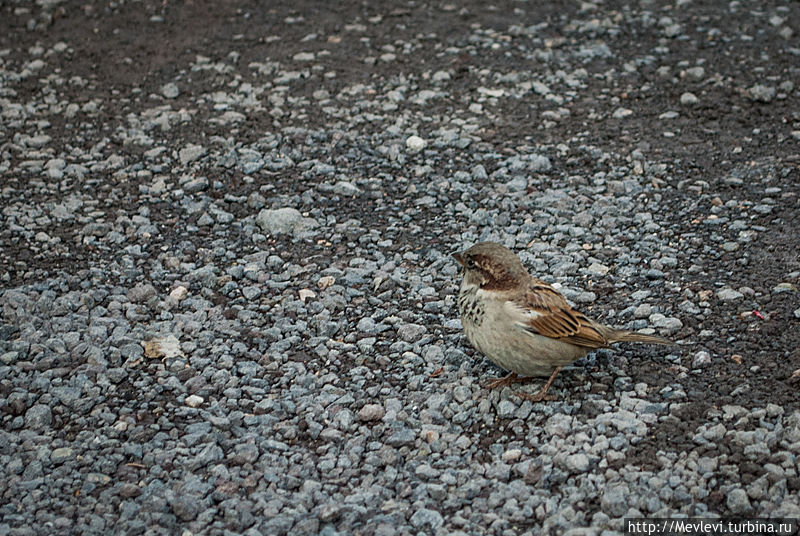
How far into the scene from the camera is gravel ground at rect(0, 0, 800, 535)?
15.2 feet

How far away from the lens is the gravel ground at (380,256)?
4.62 m

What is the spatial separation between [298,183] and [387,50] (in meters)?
2.87

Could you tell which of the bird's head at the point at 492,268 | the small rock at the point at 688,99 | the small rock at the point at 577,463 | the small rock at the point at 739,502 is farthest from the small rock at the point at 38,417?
the small rock at the point at 688,99

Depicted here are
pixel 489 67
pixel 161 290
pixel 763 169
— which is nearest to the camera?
pixel 161 290

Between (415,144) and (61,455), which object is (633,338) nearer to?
(61,455)

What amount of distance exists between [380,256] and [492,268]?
172 centimetres

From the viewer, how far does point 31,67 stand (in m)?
9.77

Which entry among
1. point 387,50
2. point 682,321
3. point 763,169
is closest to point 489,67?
point 387,50

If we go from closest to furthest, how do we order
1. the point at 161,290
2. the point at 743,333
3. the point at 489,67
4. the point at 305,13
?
the point at 743,333 < the point at 161,290 < the point at 489,67 < the point at 305,13

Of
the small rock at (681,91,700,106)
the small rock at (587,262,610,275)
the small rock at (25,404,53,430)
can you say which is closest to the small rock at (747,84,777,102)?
the small rock at (681,91,700,106)

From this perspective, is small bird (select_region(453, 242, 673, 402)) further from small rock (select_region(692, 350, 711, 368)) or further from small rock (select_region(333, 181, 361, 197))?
small rock (select_region(333, 181, 361, 197))

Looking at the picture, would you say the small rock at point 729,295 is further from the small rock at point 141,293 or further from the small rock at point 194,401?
the small rock at point 141,293

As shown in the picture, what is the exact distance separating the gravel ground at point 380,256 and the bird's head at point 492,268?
2.10 feet

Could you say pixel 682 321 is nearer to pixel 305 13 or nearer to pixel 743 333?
pixel 743 333
